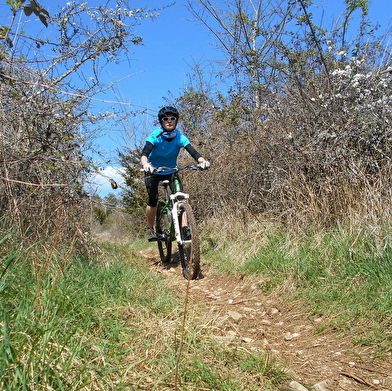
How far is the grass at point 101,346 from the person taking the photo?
1.82 metres

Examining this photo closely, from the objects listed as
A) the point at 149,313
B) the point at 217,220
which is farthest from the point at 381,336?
the point at 217,220

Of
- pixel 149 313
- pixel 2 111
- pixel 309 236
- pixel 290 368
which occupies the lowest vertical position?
pixel 290 368

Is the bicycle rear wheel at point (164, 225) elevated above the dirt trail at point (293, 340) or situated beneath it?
elevated above

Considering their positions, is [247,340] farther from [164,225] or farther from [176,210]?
[164,225]

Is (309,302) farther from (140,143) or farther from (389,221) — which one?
(140,143)

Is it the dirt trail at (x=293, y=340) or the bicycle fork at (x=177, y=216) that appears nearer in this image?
the dirt trail at (x=293, y=340)

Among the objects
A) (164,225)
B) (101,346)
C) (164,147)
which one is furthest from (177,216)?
(101,346)

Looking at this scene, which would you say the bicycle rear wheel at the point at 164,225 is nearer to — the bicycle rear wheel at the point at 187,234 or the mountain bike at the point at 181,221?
the mountain bike at the point at 181,221

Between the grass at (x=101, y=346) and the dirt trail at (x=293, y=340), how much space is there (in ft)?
0.72

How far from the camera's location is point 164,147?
5.49 m

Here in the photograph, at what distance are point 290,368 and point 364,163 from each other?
3.00 metres

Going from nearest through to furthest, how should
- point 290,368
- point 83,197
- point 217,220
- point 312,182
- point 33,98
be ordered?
point 290,368
point 33,98
point 83,197
point 312,182
point 217,220

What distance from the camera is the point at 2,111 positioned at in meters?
3.26

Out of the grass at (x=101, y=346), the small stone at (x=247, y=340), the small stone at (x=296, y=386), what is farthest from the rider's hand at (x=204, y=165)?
the small stone at (x=296, y=386)
